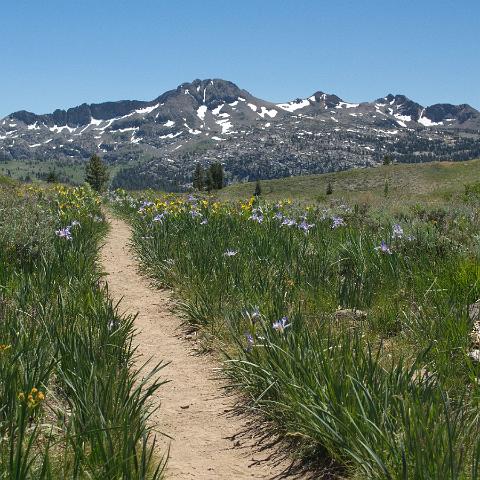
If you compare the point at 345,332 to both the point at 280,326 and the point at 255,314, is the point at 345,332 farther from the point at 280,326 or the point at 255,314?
the point at 255,314

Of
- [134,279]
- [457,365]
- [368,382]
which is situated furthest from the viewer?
[134,279]

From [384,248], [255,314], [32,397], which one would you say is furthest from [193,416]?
[384,248]

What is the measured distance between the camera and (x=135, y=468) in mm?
Result: 2307

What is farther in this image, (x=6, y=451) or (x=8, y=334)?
(x=8, y=334)

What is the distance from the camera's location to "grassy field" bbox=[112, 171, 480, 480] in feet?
7.82

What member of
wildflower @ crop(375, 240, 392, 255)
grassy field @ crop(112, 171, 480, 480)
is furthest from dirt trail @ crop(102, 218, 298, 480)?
wildflower @ crop(375, 240, 392, 255)

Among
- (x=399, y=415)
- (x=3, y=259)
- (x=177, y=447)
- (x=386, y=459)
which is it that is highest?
(x=3, y=259)

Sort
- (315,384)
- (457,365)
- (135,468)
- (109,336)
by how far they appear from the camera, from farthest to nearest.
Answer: (109,336) → (457,365) → (315,384) → (135,468)

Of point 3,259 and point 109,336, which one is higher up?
point 3,259

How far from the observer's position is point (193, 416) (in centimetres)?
356

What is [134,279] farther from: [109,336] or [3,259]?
[109,336]

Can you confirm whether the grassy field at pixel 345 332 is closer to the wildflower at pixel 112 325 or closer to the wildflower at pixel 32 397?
the wildflower at pixel 112 325

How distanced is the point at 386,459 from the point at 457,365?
131cm

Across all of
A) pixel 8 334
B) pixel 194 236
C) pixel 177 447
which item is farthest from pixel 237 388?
pixel 194 236
